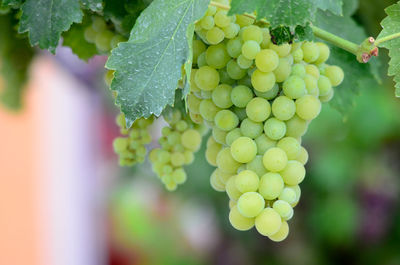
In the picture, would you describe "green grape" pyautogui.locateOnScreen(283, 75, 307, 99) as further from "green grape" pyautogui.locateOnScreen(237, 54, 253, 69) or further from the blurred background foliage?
the blurred background foliage

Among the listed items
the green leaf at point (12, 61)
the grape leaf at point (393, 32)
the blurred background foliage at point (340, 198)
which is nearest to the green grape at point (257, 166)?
the grape leaf at point (393, 32)

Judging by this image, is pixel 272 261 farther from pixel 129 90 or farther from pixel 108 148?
pixel 129 90

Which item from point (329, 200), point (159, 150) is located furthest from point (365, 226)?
point (159, 150)

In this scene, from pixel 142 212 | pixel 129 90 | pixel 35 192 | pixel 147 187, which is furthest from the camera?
pixel 35 192

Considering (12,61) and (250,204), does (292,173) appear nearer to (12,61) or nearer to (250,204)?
(250,204)

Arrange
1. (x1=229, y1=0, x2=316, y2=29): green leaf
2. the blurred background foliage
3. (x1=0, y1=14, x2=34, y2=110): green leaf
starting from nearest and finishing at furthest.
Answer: (x1=229, y1=0, x2=316, y2=29): green leaf < (x1=0, y1=14, x2=34, y2=110): green leaf < the blurred background foliage

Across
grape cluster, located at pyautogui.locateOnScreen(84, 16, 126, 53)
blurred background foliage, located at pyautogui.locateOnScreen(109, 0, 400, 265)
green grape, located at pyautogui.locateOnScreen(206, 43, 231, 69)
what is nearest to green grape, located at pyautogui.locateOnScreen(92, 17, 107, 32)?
grape cluster, located at pyautogui.locateOnScreen(84, 16, 126, 53)

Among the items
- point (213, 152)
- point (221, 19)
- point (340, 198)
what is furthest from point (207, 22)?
point (340, 198)
